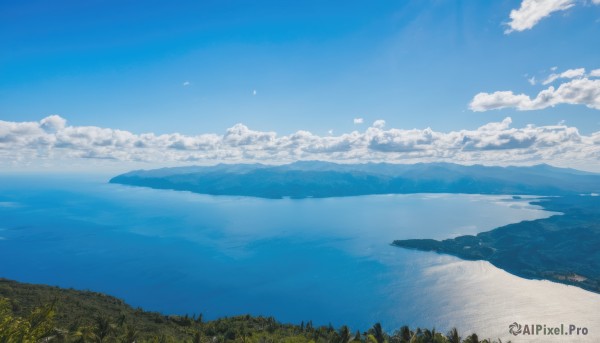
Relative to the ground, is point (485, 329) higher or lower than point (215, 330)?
lower

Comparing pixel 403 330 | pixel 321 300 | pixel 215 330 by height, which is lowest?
pixel 321 300

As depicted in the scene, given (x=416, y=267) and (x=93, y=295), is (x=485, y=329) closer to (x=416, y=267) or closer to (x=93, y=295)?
(x=416, y=267)

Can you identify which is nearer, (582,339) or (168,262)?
(582,339)

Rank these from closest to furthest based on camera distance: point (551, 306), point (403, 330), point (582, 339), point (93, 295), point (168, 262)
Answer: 1. point (403, 330)
2. point (93, 295)
3. point (582, 339)
4. point (551, 306)
5. point (168, 262)

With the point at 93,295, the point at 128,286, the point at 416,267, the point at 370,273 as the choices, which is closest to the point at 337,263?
the point at 370,273

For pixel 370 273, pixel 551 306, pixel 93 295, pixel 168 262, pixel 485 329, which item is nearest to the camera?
pixel 93 295

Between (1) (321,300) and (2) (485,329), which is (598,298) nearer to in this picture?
(2) (485,329)
